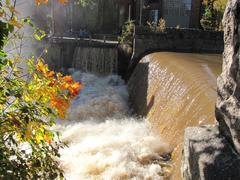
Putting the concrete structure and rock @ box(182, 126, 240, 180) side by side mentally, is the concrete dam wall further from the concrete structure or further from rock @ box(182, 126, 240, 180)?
the concrete structure

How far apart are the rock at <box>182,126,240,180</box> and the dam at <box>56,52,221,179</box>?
2634 millimetres

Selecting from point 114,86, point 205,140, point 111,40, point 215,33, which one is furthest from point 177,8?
point 205,140

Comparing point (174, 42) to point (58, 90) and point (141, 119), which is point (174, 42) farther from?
point (58, 90)

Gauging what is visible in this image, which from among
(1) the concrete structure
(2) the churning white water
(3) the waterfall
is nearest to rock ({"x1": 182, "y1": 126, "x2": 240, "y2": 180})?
(2) the churning white water

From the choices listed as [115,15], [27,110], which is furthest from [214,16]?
[27,110]

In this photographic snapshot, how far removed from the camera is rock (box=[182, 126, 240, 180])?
3391 mm

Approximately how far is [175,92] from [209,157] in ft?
19.5

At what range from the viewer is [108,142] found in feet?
29.2

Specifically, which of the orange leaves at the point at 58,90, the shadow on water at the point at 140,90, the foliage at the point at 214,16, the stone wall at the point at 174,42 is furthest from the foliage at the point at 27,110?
the foliage at the point at 214,16

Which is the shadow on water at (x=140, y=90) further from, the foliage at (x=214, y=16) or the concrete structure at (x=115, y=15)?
the concrete structure at (x=115, y=15)

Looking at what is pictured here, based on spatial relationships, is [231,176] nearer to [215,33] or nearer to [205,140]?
[205,140]

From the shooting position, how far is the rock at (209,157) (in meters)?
3.39

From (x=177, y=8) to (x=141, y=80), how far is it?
11498mm

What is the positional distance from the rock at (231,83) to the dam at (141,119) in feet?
10.0
